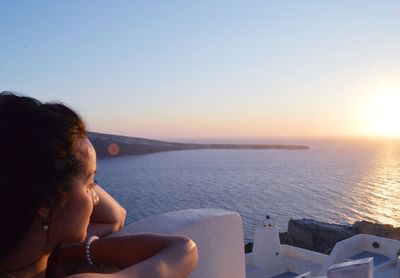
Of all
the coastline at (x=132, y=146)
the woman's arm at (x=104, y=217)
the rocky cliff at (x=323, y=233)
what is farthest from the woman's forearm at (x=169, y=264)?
the coastline at (x=132, y=146)

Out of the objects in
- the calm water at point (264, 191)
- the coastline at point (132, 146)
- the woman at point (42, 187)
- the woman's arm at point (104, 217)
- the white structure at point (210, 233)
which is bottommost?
Result: the calm water at point (264, 191)

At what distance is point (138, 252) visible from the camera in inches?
50.0

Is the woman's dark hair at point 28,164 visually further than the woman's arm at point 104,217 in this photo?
No

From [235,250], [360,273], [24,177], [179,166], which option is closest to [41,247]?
[24,177]

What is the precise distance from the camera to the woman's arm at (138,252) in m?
1.18

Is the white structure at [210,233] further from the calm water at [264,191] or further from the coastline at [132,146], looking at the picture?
the coastline at [132,146]

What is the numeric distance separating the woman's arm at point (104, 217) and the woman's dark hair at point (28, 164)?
776mm

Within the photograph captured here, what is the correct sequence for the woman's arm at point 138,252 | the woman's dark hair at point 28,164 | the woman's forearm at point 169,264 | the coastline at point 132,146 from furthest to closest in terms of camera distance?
1. the coastline at point 132,146
2. the woman's arm at point 138,252
3. the woman's forearm at point 169,264
4. the woman's dark hair at point 28,164

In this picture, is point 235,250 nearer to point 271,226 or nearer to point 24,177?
point 24,177

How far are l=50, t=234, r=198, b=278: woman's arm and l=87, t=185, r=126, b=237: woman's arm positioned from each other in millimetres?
352

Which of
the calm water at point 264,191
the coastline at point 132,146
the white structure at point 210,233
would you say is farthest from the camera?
the coastline at point 132,146

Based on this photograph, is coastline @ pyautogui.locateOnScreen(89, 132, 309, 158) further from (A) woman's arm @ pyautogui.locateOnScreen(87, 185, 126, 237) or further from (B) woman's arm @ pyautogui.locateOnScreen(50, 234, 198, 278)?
(B) woman's arm @ pyautogui.locateOnScreen(50, 234, 198, 278)

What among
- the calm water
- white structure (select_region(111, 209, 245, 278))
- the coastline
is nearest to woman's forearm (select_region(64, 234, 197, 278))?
white structure (select_region(111, 209, 245, 278))

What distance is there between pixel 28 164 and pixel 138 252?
52cm
